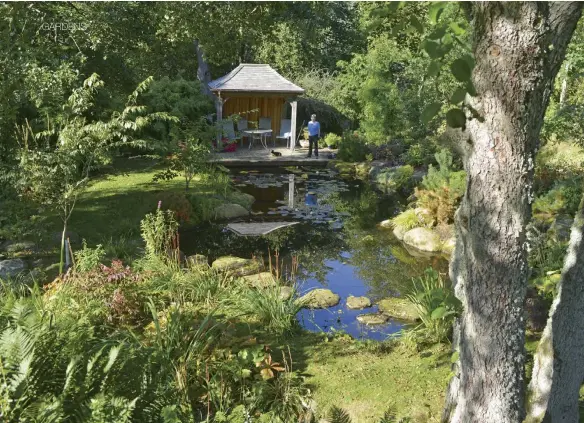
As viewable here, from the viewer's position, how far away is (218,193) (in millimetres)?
13516

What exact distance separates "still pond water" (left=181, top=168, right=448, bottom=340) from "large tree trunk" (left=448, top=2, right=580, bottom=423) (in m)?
3.76

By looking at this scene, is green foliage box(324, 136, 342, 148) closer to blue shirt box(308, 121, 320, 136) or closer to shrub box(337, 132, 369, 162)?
shrub box(337, 132, 369, 162)

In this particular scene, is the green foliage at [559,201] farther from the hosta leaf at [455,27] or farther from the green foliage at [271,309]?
the hosta leaf at [455,27]

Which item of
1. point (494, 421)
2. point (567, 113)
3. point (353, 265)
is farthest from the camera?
point (567, 113)

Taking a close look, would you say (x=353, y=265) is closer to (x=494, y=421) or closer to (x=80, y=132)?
(x=80, y=132)

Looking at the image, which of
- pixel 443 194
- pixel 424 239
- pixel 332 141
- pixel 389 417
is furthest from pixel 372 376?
pixel 332 141

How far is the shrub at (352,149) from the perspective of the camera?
63.6 ft

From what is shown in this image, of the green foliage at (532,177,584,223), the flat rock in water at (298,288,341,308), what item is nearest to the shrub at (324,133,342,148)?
the green foliage at (532,177,584,223)

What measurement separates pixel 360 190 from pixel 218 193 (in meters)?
4.57

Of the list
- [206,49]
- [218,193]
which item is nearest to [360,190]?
[218,193]

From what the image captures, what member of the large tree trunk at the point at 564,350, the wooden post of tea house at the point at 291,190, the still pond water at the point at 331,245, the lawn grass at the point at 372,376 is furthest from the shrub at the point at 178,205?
the large tree trunk at the point at 564,350

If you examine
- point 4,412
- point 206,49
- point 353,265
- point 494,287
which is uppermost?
point 206,49

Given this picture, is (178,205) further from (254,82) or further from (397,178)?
(254,82)

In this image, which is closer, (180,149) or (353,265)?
(353,265)
